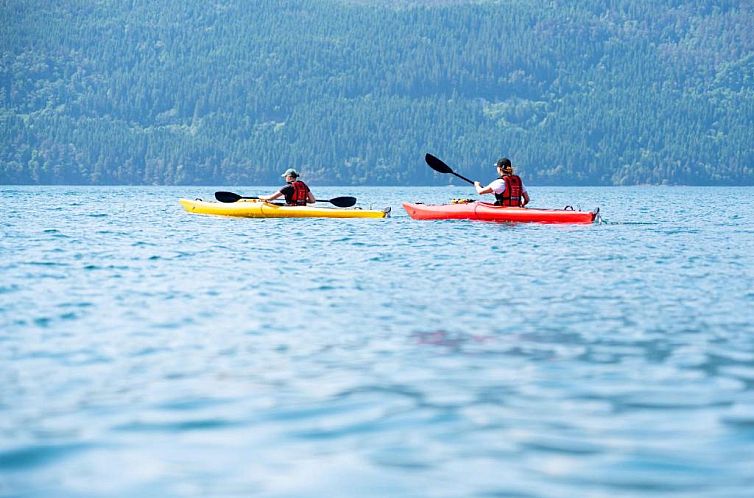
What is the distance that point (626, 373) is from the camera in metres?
9.06

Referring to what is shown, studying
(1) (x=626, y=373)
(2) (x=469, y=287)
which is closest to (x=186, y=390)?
(1) (x=626, y=373)

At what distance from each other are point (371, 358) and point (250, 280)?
656 cm

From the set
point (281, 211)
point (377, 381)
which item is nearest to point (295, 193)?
point (281, 211)

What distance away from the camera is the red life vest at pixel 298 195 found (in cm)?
3020

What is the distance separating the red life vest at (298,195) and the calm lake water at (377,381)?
1236cm

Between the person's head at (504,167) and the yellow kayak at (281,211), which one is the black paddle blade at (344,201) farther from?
the person's head at (504,167)

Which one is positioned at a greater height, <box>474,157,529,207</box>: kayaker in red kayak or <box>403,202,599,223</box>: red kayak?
<box>474,157,529,207</box>: kayaker in red kayak

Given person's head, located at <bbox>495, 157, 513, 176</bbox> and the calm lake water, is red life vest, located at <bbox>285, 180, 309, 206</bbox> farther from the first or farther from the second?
the calm lake water

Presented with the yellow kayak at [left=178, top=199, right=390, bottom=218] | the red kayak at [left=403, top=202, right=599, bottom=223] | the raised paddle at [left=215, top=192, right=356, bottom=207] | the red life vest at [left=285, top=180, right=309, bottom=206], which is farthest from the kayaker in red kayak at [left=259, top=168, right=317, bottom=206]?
the red kayak at [left=403, top=202, right=599, bottom=223]

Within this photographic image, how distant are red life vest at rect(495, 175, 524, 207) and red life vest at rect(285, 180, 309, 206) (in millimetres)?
5254

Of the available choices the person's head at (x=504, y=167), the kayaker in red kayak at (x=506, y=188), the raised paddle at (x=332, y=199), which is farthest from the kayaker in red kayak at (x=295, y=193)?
the person's head at (x=504, y=167)

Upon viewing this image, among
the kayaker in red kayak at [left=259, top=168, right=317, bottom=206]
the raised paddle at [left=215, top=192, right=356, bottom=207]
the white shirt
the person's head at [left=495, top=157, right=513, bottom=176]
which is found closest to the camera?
the person's head at [left=495, top=157, right=513, bottom=176]

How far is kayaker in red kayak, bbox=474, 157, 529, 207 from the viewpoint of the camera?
87.1ft

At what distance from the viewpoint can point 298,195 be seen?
30.2m
